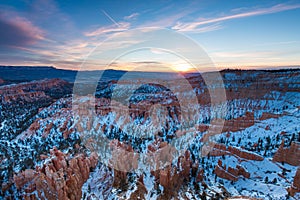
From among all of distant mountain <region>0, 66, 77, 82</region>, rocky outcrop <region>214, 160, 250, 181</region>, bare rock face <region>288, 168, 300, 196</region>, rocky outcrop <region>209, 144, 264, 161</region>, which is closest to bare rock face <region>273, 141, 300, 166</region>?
rocky outcrop <region>209, 144, 264, 161</region>

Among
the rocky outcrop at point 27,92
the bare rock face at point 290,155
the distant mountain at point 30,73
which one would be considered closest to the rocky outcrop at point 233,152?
the bare rock face at point 290,155

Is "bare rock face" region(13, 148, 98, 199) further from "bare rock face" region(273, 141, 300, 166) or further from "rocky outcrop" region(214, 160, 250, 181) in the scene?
"bare rock face" region(273, 141, 300, 166)

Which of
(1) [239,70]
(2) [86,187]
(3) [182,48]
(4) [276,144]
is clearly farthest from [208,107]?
(3) [182,48]

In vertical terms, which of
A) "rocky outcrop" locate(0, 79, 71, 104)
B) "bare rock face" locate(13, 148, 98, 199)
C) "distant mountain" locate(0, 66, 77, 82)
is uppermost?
"distant mountain" locate(0, 66, 77, 82)

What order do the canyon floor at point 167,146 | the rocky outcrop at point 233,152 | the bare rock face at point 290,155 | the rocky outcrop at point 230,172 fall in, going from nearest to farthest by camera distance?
the canyon floor at point 167,146 < the rocky outcrop at point 230,172 < the bare rock face at point 290,155 < the rocky outcrop at point 233,152

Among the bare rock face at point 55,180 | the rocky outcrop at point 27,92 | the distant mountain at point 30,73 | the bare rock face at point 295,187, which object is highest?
the distant mountain at point 30,73

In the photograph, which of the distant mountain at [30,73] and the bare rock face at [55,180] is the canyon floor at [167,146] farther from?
the distant mountain at [30,73]

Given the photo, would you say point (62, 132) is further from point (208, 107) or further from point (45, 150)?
point (208, 107)
